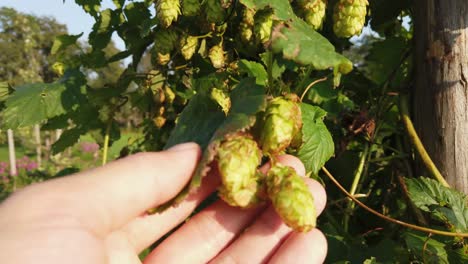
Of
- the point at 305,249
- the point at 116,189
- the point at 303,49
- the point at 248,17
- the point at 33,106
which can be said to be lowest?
the point at 305,249

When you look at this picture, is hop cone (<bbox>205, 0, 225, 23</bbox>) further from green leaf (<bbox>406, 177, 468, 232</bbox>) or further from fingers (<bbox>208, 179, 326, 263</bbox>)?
green leaf (<bbox>406, 177, 468, 232</bbox>)

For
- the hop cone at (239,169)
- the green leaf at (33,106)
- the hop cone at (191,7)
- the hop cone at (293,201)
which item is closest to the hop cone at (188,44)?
the hop cone at (191,7)

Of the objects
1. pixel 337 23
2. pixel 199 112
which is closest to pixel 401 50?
pixel 337 23

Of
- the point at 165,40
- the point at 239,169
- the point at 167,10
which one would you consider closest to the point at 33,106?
the point at 165,40

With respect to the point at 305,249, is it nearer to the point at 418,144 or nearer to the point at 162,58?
the point at 418,144

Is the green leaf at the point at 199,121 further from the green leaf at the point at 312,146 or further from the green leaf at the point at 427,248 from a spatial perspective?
the green leaf at the point at 427,248
